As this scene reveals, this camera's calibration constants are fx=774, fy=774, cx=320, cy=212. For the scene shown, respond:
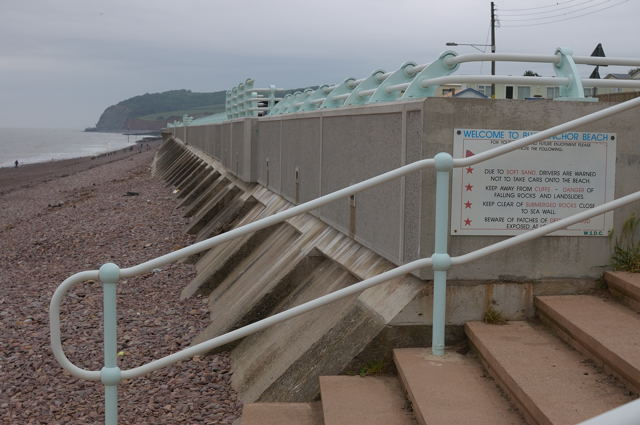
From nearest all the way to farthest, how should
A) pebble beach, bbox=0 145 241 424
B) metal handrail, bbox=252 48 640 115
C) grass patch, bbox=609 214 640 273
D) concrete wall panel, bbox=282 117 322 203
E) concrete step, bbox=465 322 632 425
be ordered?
concrete step, bbox=465 322 632 425 < grass patch, bbox=609 214 640 273 < metal handrail, bbox=252 48 640 115 < pebble beach, bbox=0 145 241 424 < concrete wall panel, bbox=282 117 322 203

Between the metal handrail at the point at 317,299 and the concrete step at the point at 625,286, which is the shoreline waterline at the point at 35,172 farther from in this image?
the concrete step at the point at 625,286

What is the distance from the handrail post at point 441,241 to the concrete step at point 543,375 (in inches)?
12.2

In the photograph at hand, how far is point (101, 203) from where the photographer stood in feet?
77.7

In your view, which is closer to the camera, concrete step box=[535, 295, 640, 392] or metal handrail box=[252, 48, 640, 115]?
concrete step box=[535, 295, 640, 392]

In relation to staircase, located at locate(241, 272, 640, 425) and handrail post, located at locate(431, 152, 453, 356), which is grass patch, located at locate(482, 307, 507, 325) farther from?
handrail post, located at locate(431, 152, 453, 356)

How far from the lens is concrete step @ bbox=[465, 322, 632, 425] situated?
3512mm

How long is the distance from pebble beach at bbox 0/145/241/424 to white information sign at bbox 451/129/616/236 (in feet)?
7.28

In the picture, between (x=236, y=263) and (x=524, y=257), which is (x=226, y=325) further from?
(x=524, y=257)

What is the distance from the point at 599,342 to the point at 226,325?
3806mm

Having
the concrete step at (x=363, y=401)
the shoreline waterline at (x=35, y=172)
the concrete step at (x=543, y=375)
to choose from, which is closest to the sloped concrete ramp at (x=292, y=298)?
the concrete step at (x=363, y=401)

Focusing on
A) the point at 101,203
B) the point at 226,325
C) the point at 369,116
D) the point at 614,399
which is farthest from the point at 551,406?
the point at 101,203

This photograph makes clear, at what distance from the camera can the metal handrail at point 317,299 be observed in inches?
147

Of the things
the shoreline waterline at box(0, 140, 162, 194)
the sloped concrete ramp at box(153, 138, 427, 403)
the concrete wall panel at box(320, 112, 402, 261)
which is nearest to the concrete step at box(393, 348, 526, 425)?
the sloped concrete ramp at box(153, 138, 427, 403)

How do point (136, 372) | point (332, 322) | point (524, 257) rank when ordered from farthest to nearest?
1. point (332, 322)
2. point (524, 257)
3. point (136, 372)
